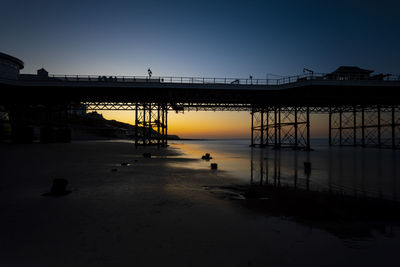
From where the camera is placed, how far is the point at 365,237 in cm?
454

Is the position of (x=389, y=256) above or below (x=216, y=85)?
below

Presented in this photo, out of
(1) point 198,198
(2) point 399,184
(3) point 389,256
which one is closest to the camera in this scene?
(3) point 389,256

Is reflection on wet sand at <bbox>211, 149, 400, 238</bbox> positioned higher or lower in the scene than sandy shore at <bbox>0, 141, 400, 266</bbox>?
lower

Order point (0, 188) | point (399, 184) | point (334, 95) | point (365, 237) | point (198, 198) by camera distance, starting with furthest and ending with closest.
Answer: point (334, 95) < point (399, 184) < point (0, 188) < point (198, 198) < point (365, 237)

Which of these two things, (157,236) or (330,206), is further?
(330,206)

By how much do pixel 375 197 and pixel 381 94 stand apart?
126ft

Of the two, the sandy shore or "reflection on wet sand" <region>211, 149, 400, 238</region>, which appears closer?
the sandy shore

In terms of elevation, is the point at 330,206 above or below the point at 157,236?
below

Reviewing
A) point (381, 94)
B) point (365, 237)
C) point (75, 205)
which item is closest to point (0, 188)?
point (75, 205)

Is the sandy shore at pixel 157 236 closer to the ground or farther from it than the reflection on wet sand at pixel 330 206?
farther from it

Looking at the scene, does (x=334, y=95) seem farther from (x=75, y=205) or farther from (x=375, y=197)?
(x=75, y=205)

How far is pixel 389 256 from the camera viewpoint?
12.5 ft

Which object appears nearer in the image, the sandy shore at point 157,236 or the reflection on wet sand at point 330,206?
the sandy shore at point 157,236

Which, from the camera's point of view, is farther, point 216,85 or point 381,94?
point 381,94
